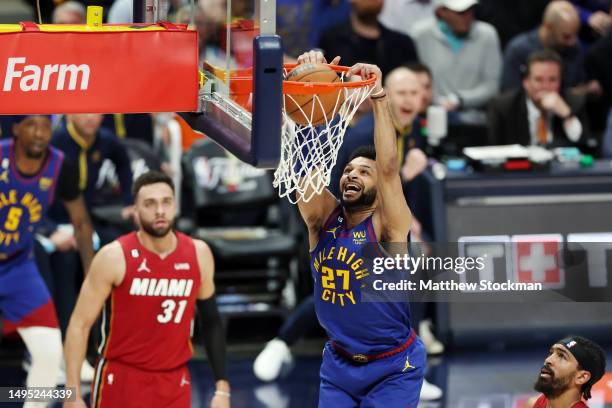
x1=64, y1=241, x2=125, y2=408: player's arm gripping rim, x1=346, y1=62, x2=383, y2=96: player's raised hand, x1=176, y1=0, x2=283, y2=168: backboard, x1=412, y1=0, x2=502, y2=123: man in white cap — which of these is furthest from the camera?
x1=412, y1=0, x2=502, y2=123: man in white cap

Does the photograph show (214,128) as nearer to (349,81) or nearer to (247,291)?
(349,81)

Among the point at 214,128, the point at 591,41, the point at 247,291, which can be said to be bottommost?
the point at 247,291

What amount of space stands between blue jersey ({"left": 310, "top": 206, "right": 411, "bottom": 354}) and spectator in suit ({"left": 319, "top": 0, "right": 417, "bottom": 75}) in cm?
454

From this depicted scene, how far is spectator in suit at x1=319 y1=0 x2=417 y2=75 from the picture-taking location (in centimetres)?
1128

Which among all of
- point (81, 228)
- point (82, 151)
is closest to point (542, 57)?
point (82, 151)

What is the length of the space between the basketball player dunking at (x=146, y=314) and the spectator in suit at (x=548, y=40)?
16.6 feet

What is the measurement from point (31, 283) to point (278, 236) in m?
2.52

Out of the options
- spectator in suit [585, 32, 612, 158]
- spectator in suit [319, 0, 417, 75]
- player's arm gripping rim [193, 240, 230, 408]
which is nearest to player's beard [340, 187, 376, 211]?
player's arm gripping rim [193, 240, 230, 408]

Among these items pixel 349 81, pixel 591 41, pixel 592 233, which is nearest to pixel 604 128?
pixel 591 41

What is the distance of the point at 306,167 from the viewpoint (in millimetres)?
6391

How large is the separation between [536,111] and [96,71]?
605cm

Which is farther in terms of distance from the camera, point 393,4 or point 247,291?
point 393,4

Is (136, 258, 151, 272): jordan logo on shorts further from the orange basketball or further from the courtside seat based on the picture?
the courtside seat

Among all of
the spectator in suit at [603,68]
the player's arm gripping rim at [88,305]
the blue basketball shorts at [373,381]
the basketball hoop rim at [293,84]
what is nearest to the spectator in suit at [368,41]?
the spectator in suit at [603,68]
